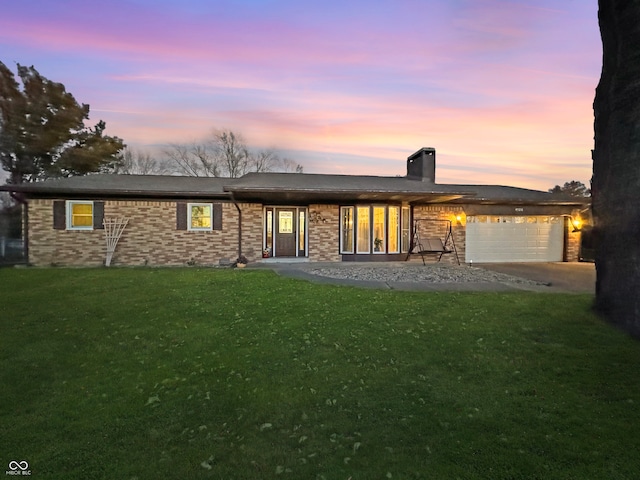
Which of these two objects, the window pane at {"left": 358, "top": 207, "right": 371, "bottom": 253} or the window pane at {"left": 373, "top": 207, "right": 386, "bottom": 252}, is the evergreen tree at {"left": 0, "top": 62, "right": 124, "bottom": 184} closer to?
the window pane at {"left": 358, "top": 207, "right": 371, "bottom": 253}

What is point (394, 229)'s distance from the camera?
13047 millimetres

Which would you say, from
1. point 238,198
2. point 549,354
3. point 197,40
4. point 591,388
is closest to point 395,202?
point 238,198

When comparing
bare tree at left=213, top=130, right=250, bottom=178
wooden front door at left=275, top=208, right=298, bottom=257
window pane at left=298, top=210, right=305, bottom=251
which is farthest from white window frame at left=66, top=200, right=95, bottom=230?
bare tree at left=213, top=130, right=250, bottom=178

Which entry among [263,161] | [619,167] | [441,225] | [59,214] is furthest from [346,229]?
[263,161]

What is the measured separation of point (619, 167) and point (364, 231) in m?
8.52

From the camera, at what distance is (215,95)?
46.9ft

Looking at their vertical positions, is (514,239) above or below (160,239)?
above

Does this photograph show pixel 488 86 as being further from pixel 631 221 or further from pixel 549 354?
pixel 549 354

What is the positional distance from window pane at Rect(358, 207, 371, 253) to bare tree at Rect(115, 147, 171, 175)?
24.9m
